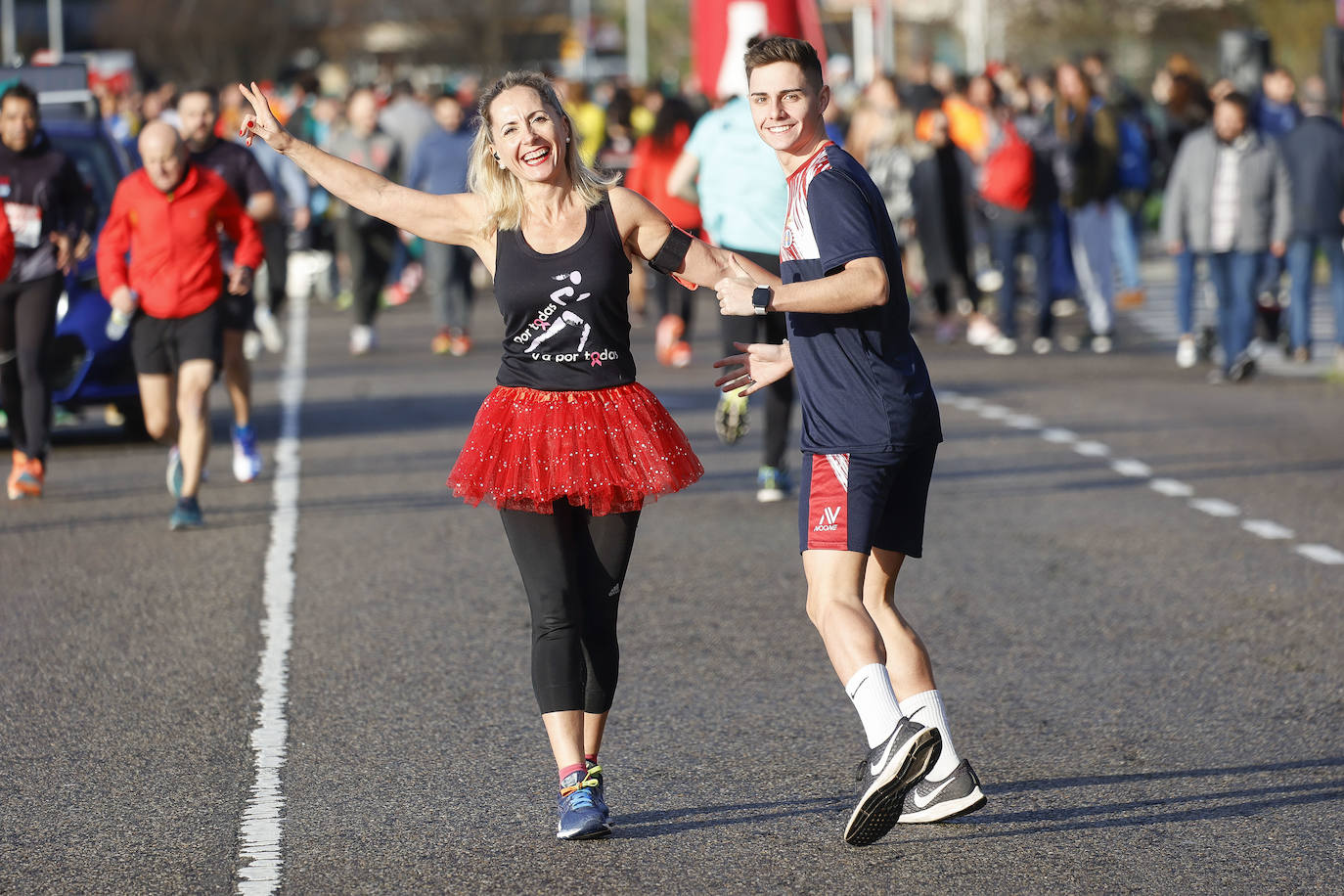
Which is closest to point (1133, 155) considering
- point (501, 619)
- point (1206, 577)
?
point (1206, 577)

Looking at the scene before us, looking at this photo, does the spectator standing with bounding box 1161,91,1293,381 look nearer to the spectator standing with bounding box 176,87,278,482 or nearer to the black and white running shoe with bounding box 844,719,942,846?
the spectator standing with bounding box 176,87,278,482

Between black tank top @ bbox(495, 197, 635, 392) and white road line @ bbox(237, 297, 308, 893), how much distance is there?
1282 mm

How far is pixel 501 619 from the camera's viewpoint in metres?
8.04

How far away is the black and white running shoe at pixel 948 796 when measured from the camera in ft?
17.2

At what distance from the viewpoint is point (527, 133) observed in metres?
5.32

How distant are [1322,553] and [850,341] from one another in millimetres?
4768

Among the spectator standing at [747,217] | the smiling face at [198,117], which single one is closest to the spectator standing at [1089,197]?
the spectator standing at [747,217]

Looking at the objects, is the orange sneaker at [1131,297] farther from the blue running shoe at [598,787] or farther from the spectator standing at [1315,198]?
the blue running shoe at [598,787]

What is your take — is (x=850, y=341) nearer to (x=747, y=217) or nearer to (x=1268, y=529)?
(x=1268, y=529)

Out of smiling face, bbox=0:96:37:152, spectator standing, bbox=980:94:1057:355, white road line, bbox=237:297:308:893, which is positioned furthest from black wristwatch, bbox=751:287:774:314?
spectator standing, bbox=980:94:1057:355

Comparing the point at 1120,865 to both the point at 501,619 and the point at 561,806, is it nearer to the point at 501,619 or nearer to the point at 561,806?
the point at 561,806

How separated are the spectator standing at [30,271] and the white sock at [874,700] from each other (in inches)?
267

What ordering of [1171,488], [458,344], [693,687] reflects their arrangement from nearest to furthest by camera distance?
[693,687], [1171,488], [458,344]

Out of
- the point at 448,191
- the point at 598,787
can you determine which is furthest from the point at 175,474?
the point at 448,191
